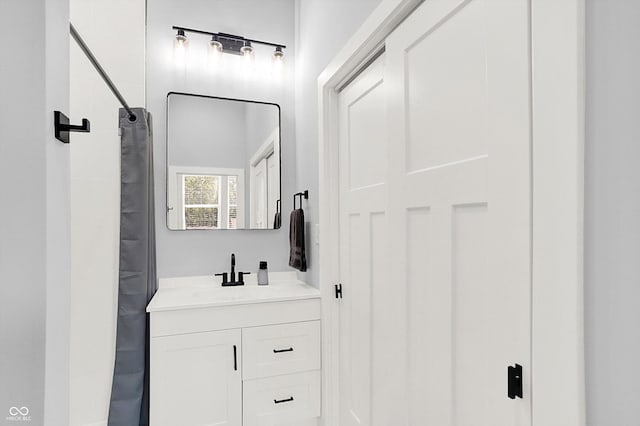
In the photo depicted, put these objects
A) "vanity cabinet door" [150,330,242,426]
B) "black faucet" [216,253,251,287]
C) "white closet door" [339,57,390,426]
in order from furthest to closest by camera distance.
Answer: "black faucet" [216,253,251,287]
"vanity cabinet door" [150,330,242,426]
"white closet door" [339,57,390,426]

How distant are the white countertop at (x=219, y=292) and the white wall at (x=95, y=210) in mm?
354

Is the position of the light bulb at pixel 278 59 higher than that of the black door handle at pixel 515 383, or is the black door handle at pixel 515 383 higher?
the light bulb at pixel 278 59

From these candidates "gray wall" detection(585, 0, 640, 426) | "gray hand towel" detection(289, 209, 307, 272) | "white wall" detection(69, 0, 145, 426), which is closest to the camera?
"gray wall" detection(585, 0, 640, 426)

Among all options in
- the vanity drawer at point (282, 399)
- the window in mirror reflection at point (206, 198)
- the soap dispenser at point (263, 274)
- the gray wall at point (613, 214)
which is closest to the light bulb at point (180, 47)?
the window in mirror reflection at point (206, 198)

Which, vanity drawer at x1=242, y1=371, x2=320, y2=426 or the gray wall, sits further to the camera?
vanity drawer at x1=242, y1=371, x2=320, y2=426

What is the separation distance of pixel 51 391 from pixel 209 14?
2.27 metres

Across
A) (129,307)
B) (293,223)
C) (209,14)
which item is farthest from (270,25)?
(129,307)

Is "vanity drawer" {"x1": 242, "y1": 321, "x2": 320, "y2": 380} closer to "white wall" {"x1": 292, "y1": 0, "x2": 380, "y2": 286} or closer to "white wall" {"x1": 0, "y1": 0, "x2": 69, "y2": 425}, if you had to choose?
"white wall" {"x1": 292, "y1": 0, "x2": 380, "y2": 286}

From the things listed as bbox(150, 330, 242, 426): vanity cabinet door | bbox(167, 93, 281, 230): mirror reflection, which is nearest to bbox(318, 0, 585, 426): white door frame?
bbox(150, 330, 242, 426): vanity cabinet door

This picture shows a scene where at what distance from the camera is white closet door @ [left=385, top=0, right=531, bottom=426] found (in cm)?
71

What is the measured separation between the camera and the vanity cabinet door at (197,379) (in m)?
1.61

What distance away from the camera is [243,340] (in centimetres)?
173

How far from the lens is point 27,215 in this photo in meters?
0.73

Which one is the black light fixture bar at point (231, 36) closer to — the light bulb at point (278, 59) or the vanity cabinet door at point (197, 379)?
the light bulb at point (278, 59)
